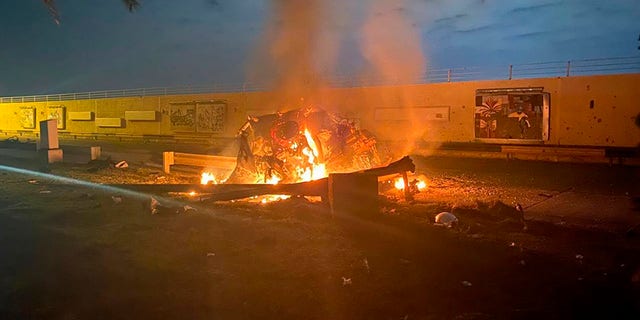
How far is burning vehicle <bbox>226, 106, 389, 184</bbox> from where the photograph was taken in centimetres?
1349

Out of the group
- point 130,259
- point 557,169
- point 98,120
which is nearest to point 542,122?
point 557,169

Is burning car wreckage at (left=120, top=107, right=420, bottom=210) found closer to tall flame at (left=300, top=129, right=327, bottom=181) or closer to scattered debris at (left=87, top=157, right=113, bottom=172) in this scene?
tall flame at (left=300, top=129, right=327, bottom=181)

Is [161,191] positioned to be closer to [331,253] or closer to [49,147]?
[331,253]

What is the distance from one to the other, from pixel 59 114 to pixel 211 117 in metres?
19.0

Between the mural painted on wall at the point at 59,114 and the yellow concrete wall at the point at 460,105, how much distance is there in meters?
13.8

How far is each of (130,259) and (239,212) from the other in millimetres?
3664

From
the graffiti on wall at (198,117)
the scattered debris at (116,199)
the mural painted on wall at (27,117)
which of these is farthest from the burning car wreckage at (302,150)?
the mural painted on wall at (27,117)

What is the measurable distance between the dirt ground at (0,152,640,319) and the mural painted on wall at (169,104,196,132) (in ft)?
74.1

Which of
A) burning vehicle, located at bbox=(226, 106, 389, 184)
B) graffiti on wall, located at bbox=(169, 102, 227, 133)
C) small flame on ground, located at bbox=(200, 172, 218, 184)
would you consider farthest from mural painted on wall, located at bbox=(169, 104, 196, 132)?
burning vehicle, located at bbox=(226, 106, 389, 184)

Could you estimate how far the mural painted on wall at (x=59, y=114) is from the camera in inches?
1757

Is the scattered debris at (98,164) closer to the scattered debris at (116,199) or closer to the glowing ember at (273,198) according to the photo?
the scattered debris at (116,199)

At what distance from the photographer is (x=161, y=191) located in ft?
38.5

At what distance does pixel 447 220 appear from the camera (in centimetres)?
912

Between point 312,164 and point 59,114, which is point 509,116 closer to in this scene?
point 312,164
